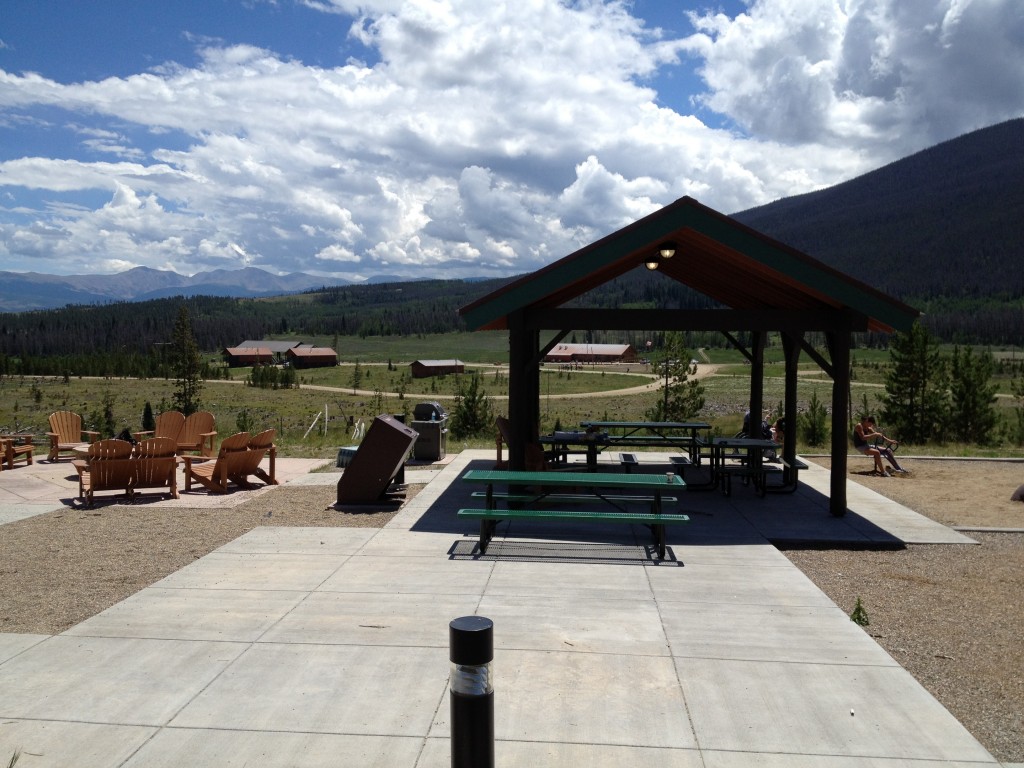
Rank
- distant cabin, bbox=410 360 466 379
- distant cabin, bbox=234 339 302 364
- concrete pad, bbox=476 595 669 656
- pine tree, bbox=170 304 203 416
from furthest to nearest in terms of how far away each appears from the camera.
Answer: distant cabin, bbox=234 339 302 364
distant cabin, bbox=410 360 466 379
pine tree, bbox=170 304 203 416
concrete pad, bbox=476 595 669 656

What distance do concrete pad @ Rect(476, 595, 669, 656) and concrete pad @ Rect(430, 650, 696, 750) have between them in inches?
6.0

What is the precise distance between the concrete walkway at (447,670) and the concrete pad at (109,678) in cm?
2

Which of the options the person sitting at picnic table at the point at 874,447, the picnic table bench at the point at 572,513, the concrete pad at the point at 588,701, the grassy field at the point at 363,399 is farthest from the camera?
the grassy field at the point at 363,399

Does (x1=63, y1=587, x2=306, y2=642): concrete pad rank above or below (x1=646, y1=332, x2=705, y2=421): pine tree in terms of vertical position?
below

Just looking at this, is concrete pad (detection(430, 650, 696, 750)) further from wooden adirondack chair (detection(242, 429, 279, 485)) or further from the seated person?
the seated person

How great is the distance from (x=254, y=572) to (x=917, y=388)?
22.4 meters

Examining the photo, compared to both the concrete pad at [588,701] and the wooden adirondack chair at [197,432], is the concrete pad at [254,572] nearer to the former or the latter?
the concrete pad at [588,701]

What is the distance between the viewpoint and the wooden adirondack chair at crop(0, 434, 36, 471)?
13.8 metres

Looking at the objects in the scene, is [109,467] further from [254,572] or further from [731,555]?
[731,555]

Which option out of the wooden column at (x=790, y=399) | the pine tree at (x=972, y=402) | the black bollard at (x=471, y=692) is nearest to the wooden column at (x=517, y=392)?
the wooden column at (x=790, y=399)

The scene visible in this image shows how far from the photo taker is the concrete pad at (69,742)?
3836 millimetres

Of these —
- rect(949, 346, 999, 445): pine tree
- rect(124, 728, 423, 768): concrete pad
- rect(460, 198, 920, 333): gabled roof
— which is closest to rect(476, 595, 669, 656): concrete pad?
rect(124, 728, 423, 768): concrete pad

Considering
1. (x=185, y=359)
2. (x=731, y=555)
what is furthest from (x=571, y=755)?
(x=185, y=359)

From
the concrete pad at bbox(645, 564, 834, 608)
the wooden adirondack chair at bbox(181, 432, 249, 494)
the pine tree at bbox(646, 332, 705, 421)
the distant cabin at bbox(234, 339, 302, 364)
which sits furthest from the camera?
the distant cabin at bbox(234, 339, 302, 364)
